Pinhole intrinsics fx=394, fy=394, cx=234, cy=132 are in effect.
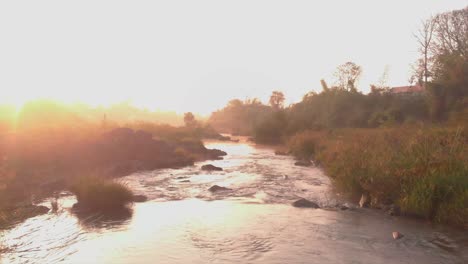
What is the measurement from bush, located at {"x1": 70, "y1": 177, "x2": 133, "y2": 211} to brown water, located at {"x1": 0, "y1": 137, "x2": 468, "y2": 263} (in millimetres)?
496

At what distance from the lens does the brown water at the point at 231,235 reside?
857 cm

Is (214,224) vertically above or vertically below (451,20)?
below

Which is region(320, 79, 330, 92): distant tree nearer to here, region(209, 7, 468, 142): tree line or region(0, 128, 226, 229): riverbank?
region(209, 7, 468, 142): tree line

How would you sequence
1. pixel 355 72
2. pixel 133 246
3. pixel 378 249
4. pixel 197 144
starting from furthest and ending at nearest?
pixel 355 72, pixel 197 144, pixel 133 246, pixel 378 249

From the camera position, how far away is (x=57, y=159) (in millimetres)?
22125

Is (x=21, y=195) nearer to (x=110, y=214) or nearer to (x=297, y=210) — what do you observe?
(x=110, y=214)

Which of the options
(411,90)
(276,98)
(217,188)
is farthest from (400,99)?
(276,98)

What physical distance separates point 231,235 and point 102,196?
17.3ft

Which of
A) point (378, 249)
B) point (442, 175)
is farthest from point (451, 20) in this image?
point (378, 249)

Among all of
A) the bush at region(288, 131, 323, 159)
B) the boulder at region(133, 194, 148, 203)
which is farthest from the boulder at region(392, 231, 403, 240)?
the bush at region(288, 131, 323, 159)

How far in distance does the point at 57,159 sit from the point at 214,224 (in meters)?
14.4

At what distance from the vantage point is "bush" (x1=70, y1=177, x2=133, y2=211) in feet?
A: 43.0

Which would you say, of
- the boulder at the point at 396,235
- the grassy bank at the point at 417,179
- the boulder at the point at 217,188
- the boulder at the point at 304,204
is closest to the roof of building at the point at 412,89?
the grassy bank at the point at 417,179

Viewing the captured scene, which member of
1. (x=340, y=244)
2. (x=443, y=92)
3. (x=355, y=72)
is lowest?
(x=340, y=244)
